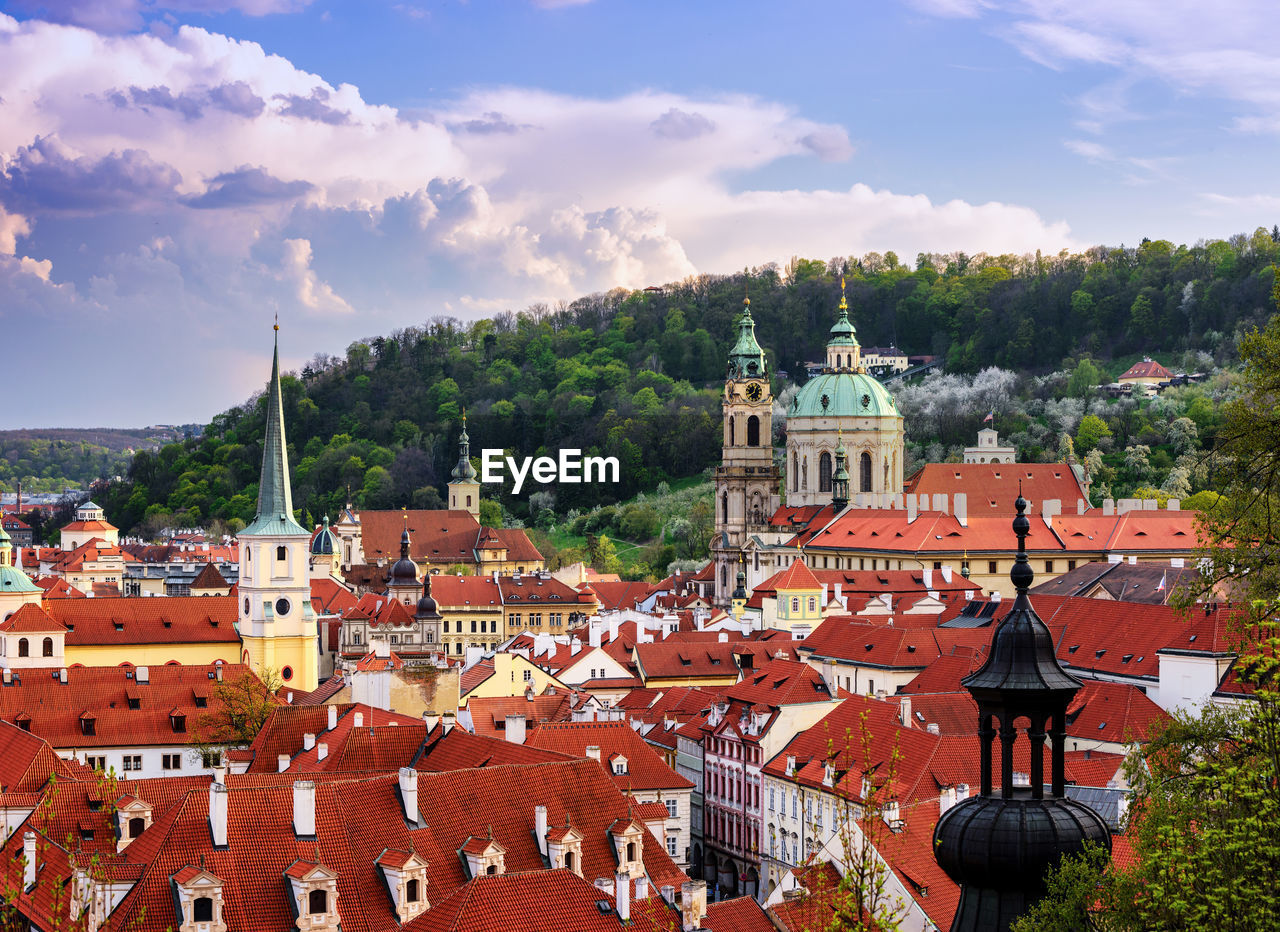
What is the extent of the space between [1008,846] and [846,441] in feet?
382

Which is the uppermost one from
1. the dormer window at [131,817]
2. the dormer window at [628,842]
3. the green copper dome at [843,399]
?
the green copper dome at [843,399]

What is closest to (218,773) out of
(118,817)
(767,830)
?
(118,817)

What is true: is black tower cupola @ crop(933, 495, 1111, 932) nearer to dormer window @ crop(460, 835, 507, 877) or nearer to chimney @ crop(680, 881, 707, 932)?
chimney @ crop(680, 881, 707, 932)

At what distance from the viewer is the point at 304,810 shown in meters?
32.9

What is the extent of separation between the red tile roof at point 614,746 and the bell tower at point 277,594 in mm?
29735

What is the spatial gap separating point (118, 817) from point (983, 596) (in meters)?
64.4

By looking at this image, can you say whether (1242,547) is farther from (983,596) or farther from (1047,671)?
(983,596)

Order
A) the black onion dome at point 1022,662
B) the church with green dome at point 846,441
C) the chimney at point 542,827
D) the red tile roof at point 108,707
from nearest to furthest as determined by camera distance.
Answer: the black onion dome at point 1022,662 < the chimney at point 542,827 < the red tile roof at point 108,707 < the church with green dome at point 846,441

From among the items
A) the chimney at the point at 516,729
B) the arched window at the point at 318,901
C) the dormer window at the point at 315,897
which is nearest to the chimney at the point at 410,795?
the dormer window at the point at 315,897

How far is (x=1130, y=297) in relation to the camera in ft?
605

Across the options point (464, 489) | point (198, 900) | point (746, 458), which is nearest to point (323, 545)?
point (746, 458)

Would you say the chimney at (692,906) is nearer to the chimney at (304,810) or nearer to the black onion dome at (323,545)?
the chimney at (304,810)

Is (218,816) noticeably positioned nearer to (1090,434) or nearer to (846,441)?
(846,441)

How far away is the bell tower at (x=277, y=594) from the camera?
8231 centimetres
